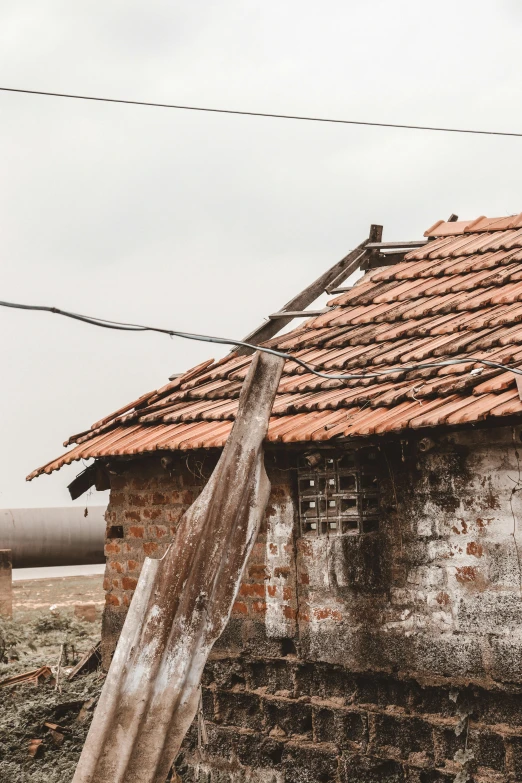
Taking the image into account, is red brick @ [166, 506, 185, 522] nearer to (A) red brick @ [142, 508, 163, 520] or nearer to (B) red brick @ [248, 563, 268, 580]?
(A) red brick @ [142, 508, 163, 520]

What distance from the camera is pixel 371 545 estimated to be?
599 cm

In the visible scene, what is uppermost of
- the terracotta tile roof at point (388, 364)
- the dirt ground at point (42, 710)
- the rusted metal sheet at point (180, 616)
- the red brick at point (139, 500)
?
the terracotta tile roof at point (388, 364)

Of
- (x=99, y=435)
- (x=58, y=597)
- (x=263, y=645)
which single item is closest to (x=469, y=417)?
(x=263, y=645)

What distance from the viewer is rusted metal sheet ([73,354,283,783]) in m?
Result: 4.74

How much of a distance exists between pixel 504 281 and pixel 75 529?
12.4 m

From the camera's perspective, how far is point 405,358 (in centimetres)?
639

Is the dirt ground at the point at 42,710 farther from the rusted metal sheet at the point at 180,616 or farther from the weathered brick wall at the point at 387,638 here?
the rusted metal sheet at the point at 180,616

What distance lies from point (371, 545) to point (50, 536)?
41.6 ft

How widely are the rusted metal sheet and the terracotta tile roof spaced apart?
0.68 metres

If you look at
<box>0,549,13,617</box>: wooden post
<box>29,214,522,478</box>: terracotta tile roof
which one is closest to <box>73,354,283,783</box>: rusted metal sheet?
<box>29,214,522,478</box>: terracotta tile roof

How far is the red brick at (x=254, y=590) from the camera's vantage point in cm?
659

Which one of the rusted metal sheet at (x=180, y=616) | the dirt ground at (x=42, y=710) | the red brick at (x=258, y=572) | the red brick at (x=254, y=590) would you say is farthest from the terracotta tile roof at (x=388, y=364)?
the dirt ground at (x=42, y=710)

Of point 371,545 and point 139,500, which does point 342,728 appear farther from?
point 139,500

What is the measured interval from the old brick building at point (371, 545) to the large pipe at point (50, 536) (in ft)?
33.3
